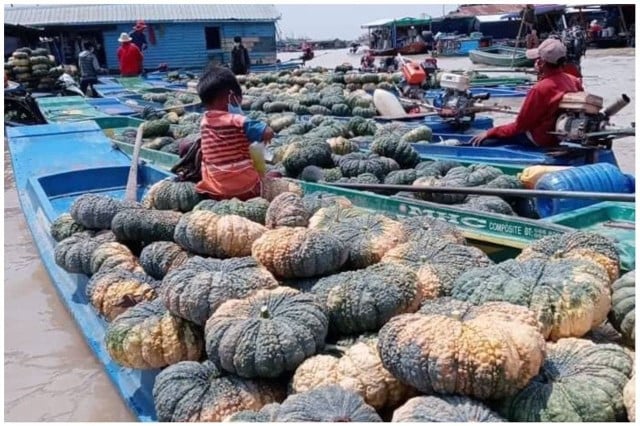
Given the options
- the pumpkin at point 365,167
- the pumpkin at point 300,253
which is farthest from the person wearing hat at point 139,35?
the pumpkin at point 300,253

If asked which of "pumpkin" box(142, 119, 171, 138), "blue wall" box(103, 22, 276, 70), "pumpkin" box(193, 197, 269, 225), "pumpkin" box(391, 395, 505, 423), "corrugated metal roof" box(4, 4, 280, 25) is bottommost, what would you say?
"pumpkin" box(391, 395, 505, 423)

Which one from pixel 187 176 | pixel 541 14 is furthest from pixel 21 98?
pixel 541 14

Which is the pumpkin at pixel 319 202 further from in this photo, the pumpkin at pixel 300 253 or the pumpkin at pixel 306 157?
the pumpkin at pixel 306 157

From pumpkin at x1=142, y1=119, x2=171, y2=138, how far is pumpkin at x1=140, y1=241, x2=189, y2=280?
18.5ft

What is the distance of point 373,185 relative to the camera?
5.70 m

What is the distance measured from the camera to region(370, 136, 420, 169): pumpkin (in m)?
6.87

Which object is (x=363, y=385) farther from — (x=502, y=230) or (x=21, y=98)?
(x=21, y=98)

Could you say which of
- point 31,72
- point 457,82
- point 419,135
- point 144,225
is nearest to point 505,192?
point 144,225

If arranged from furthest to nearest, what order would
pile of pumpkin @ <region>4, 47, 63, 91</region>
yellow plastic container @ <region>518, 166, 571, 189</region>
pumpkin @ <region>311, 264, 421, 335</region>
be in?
1. pile of pumpkin @ <region>4, 47, 63, 91</region>
2. yellow plastic container @ <region>518, 166, 571, 189</region>
3. pumpkin @ <region>311, 264, 421, 335</region>

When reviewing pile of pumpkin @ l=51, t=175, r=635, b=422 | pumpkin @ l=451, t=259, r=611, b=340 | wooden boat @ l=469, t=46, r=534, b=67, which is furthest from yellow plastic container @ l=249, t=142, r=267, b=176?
wooden boat @ l=469, t=46, r=534, b=67

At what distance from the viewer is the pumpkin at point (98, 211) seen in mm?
4965

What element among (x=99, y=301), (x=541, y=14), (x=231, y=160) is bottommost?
(x=99, y=301)

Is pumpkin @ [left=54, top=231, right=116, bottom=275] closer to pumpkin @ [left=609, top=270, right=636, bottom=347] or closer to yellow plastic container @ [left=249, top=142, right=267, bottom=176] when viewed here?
yellow plastic container @ [left=249, top=142, right=267, bottom=176]

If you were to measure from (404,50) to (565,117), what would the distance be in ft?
127
